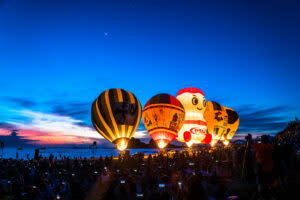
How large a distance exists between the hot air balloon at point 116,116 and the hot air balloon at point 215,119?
12596 millimetres

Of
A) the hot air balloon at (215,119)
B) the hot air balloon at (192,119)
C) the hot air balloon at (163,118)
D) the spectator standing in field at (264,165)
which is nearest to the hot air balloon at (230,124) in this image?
the hot air balloon at (215,119)

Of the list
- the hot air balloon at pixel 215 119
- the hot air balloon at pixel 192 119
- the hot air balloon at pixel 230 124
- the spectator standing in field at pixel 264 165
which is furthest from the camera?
the hot air balloon at pixel 230 124

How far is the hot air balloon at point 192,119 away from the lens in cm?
2577

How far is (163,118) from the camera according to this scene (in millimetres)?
21047

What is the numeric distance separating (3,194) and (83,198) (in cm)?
405

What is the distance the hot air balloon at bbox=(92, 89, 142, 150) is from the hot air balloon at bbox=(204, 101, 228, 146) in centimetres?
1260

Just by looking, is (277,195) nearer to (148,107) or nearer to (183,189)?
(183,189)

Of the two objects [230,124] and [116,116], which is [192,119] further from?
[116,116]

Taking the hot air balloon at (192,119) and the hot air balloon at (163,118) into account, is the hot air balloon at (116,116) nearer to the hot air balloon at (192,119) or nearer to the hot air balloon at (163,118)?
the hot air balloon at (163,118)

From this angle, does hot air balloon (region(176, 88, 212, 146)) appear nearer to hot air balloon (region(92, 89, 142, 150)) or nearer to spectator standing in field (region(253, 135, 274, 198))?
hot air balloon (region(92, 89, 142, 150))

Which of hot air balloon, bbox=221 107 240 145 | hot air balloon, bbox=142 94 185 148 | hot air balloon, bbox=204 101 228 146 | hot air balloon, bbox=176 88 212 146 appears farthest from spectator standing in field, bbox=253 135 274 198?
hot air balloon, bbox=221 107 240 145

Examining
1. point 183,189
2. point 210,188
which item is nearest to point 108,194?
point 183,189

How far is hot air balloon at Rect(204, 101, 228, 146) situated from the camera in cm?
2881

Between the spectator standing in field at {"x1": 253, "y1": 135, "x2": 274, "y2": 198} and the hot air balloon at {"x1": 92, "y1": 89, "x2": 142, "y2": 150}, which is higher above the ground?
the hot air balloon at {"x1": 92, "y1": 89, "x2": 142, "y2": 150}
